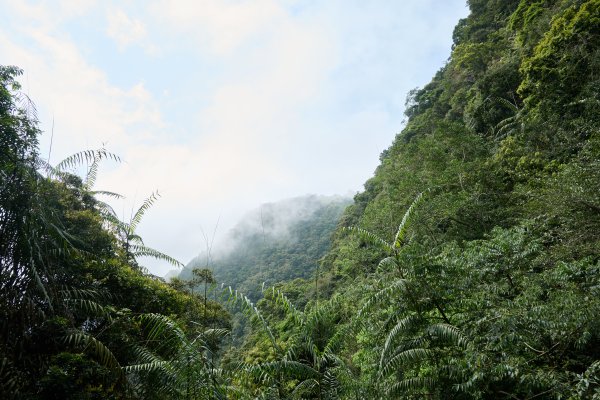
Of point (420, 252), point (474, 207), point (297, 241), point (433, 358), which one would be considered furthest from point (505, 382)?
point (297, 241)

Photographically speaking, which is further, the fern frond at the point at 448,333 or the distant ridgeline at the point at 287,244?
the distant ridgeline at the point at 287,244

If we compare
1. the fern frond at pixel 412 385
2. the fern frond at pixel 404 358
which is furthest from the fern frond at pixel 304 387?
the fern frond at pixel 412 385

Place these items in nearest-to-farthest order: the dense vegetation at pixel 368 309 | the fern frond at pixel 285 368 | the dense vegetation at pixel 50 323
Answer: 1. the dense vegetation at pixel 50 323
2. the dense vegetation at pixel 368 309
3. the fern frond at pixel 285 368

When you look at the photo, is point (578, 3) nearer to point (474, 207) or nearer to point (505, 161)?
point (505, 161)

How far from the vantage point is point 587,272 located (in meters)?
5.42

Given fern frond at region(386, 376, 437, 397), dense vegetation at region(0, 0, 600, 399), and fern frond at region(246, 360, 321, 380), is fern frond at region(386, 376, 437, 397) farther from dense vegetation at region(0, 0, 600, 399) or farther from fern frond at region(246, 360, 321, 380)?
fern frond at region(246, 360, 321, 380)

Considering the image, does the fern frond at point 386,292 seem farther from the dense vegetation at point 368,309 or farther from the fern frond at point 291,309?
the fern frond at point 291,309

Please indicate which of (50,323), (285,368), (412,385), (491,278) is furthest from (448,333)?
(50,323)

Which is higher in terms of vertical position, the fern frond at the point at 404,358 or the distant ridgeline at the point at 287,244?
the distant ridgeline at the point at 287,244

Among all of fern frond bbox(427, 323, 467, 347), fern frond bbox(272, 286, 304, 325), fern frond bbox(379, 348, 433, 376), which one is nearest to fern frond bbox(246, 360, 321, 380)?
fern frond bbox(272, 286, 304, 325)

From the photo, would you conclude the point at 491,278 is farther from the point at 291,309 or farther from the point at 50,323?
the point at 50,323

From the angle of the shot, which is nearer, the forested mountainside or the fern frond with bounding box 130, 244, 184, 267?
the forested mountainside

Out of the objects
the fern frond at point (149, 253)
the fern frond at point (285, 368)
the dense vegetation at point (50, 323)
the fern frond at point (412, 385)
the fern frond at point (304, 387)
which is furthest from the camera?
the fern frond at point (149, 253)

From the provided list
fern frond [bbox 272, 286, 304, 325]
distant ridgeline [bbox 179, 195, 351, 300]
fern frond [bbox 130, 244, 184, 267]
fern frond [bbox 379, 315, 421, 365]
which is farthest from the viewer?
distant ridgeline [bbox 179, 195, 351, 300]
